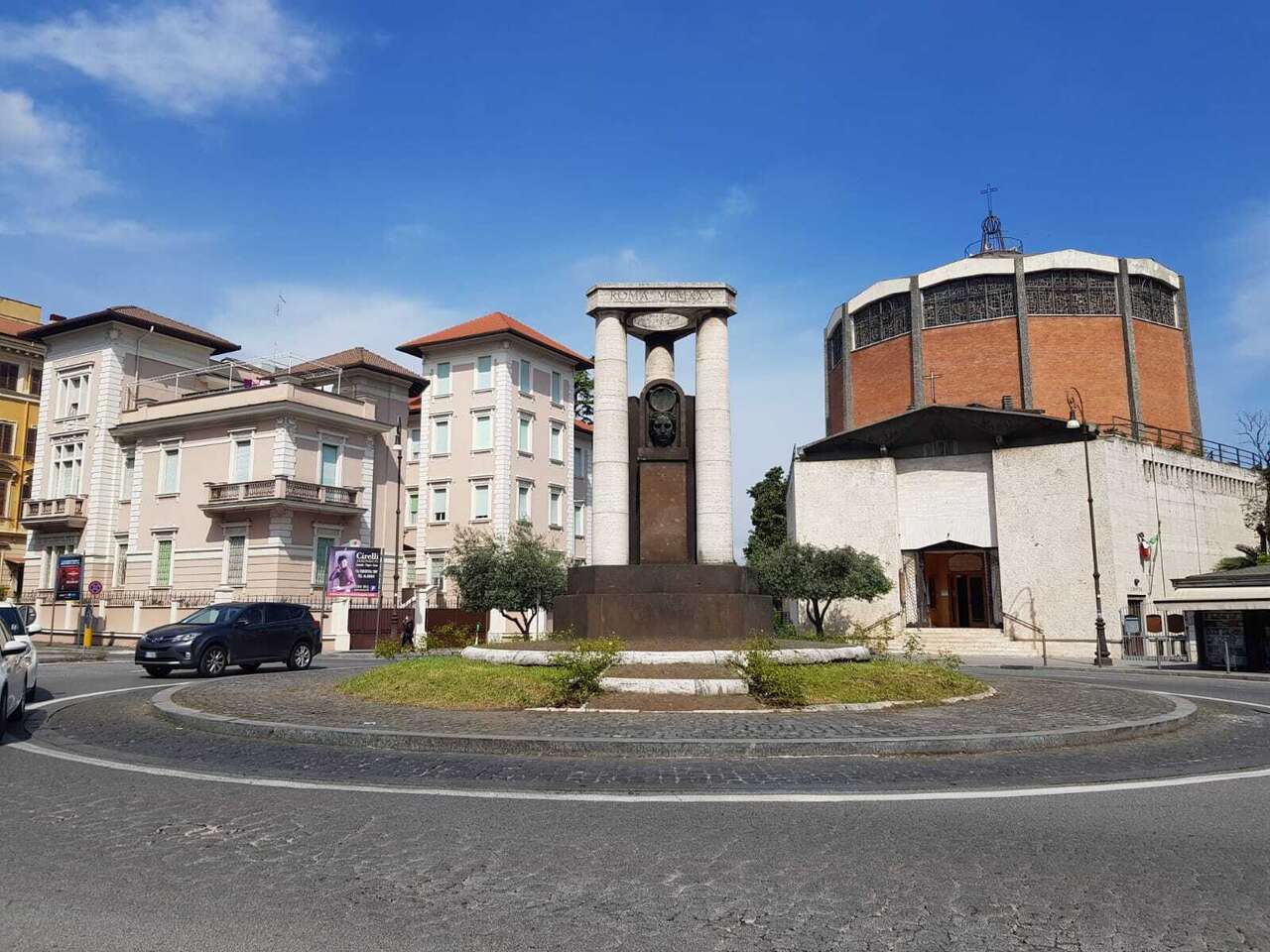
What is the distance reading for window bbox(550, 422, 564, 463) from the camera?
167 ft

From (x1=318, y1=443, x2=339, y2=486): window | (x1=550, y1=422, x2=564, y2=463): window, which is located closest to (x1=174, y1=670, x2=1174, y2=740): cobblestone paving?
(x1=318, y1=443, x2=339, y2=486): window

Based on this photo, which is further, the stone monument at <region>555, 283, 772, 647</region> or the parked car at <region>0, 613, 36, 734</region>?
the stone monument at <region>555, 283, 772, 647</region>

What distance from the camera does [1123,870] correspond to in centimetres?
482

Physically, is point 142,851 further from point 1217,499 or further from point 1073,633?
point 1217,499

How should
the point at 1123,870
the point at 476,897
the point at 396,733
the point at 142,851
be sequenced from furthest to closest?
the point at 396,733 < the point at 142,851 < the point at 1123,870 < the point at 476,897

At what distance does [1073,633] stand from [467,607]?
24.7 m

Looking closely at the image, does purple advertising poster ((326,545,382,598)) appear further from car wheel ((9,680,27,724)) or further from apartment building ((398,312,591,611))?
car wheel ((9,680,27,724))

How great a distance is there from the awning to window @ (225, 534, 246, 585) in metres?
36.0

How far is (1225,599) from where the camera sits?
24.2m

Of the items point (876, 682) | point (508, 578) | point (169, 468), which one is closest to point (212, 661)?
point (876, 682)

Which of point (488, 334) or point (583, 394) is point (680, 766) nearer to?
point (488, 334)

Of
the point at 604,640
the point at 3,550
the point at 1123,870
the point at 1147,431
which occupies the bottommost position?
the point at 1123,870

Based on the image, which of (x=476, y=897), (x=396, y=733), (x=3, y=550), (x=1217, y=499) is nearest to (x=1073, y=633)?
(x=1217, y=499)

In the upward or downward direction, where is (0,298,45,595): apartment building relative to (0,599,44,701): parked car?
upward
